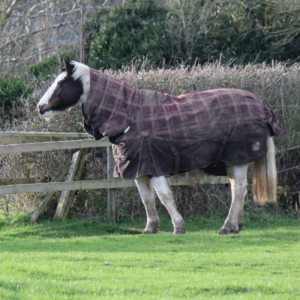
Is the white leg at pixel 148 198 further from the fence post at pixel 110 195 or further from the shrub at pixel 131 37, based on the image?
the shrub at pixel 131 37

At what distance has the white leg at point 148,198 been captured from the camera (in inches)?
286

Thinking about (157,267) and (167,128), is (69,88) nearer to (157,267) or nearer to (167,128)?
(167,128)

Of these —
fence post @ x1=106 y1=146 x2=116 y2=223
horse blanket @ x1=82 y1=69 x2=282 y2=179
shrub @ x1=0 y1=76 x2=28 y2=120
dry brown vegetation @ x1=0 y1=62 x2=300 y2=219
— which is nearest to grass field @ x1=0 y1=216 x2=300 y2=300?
horse blanket @ x1=82 y1=69 x2=282 y2=179

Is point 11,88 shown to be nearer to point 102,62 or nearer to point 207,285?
point 102,62

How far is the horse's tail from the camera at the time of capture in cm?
736

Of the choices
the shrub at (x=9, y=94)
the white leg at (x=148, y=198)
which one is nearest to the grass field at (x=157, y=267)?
the white leg at (x=148, y=198)

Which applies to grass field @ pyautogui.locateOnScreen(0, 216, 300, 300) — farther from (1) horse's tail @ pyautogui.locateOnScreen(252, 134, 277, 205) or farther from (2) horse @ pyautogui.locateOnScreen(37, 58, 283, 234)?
(2) horse @ pyautogui.locateOnScreen(37, 58, 283, 234)

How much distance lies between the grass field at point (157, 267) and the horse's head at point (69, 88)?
197 cm

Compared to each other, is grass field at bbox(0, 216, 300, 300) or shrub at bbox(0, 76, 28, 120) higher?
grass field at bbox(0, 216, 300, 300)

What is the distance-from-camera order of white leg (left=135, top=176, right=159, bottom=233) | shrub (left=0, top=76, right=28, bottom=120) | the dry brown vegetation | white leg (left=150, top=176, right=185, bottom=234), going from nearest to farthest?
1. white leg (left=150, top=176, right=185, bottom=234)
2. white leg (left=135, top=176, right=159, bottom=233)
3. the dry brown vegetation
4. shrub (left=0, top=76, right=28, bottom=120)

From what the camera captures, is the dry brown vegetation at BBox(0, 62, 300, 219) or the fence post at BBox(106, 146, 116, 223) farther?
the dry brown vegetation at BBox(0, 62, 300, 219)

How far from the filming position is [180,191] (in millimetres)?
9336

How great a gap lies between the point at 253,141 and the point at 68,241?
122 inches

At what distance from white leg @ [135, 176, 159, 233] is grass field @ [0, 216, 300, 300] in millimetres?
483
